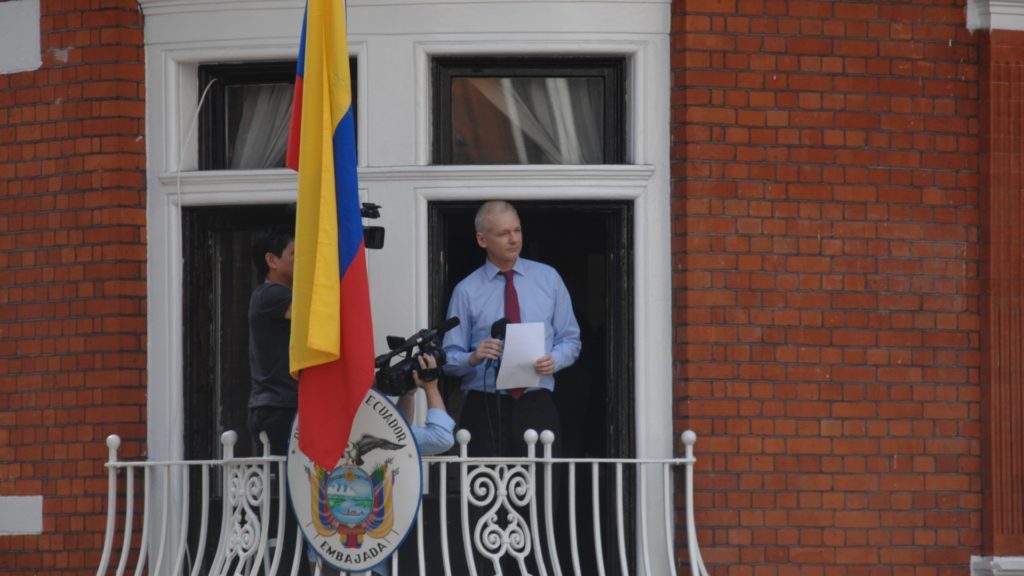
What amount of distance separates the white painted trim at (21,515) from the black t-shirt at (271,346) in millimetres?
1311

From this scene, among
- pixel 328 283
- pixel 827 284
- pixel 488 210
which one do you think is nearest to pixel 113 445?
pixel 328 283

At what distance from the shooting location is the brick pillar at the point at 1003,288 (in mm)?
9531

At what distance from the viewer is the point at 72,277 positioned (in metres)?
9.82

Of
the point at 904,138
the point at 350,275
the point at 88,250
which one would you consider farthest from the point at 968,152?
the point at 88,250

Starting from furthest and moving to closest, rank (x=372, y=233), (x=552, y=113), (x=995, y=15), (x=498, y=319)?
(x=552, y=113)
(x=995, y=15)
(x=498, y=319)
(x=372, y=233)

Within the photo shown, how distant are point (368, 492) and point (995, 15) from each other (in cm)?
382

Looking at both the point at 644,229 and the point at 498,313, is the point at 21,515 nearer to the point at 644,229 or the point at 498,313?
the point at 498,313

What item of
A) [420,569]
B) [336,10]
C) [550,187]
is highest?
[336,10]

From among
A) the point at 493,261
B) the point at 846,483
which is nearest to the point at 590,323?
the point at 493,261

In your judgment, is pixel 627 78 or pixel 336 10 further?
pixel 627 78

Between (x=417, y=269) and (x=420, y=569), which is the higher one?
(x=417, y=269)

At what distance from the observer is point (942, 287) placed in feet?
31.7

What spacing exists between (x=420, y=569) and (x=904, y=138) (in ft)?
10.2

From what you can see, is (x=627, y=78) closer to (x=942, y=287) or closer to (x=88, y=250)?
(x=942, y=287)
